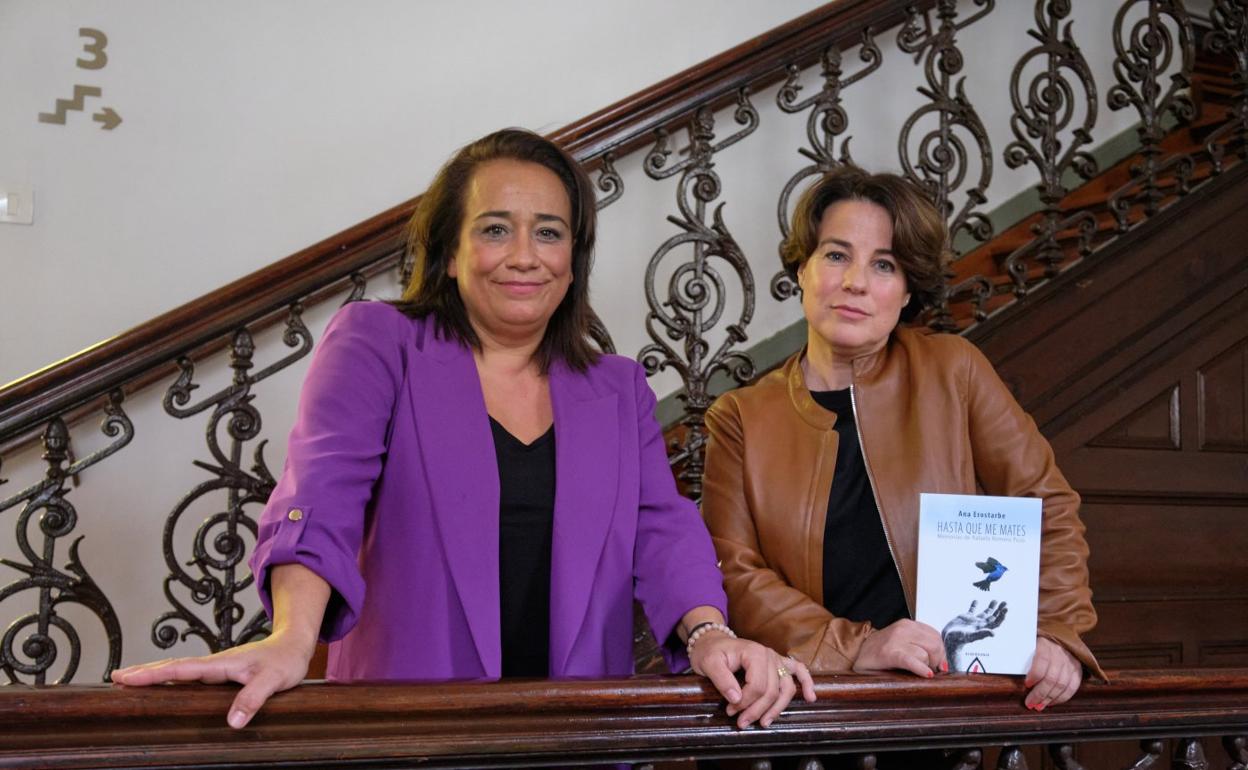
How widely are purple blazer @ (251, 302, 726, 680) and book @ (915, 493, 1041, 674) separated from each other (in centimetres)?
30

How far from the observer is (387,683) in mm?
1226

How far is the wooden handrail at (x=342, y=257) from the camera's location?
282 cm

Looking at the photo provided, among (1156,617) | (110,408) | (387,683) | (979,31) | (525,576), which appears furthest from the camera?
(979,31)

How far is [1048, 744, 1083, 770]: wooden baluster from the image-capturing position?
1541 mm

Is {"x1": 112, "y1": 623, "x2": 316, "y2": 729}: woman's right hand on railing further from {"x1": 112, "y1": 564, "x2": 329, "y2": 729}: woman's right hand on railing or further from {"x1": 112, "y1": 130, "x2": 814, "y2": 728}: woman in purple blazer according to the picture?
{"x1": 112, "y1": 130, "x2": 814, "y2": 728}: woman in purple blazer

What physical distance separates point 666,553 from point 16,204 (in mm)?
3329

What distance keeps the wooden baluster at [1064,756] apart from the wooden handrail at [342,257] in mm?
2066

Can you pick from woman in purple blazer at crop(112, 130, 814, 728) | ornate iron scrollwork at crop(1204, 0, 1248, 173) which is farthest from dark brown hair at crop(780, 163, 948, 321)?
ornate iron scrollwork at crop(1204, 0, 1248, 173)

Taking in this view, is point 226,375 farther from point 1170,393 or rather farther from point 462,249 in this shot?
point 1170,393

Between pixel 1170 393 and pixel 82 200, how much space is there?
3.55 metres

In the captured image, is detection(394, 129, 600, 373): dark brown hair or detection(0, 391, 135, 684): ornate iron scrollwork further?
detection(0, 391, 135, 684): ornate iron scrollwork

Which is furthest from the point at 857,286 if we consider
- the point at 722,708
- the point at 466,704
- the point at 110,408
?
the point at 110,408

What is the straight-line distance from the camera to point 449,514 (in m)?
1.59

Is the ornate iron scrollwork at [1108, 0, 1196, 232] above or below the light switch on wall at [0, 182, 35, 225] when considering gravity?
below
